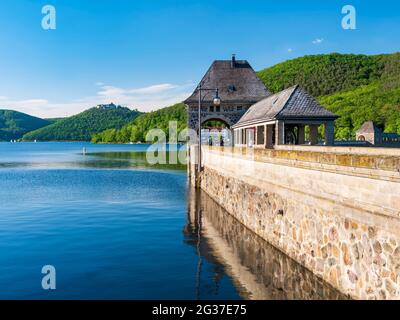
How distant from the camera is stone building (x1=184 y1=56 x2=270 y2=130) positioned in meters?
46.1

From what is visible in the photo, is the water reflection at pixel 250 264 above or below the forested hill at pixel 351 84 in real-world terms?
below

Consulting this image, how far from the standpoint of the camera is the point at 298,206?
15766 mm

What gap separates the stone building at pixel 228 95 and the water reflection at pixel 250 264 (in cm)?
2251

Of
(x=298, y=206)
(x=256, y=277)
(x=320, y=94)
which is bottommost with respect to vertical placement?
(x=256, y=277)

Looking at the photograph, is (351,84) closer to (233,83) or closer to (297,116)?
(233,83)

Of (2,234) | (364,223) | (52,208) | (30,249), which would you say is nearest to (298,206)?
(364,223)

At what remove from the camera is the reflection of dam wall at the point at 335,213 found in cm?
1014

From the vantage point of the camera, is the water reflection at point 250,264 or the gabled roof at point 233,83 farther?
the gabled roof at point 233,83

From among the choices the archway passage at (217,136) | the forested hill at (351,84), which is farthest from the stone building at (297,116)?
the forested hill at (351,84)

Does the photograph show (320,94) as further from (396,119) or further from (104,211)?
(104,211)

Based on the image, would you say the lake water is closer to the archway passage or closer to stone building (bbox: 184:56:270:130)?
stone building (bbox: 184:56:270:130)

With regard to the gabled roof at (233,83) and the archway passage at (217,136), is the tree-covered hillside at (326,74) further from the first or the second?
the archway passage at (217,136)

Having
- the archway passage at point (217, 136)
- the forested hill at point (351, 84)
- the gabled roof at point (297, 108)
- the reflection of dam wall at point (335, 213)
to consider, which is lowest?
the reflection of dam wall at point (335, 213)
